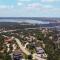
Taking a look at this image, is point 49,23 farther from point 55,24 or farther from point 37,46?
point 37,46

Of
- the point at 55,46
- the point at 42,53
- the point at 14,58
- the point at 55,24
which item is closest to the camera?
the point at 14,58

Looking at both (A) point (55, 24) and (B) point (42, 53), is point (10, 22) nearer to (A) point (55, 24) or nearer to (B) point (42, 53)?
(A) point (55, 24)

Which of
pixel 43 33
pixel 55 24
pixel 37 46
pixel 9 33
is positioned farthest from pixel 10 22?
pixel 37 46

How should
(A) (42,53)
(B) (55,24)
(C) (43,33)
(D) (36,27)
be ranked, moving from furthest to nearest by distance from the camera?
(D) (36,27) → (C) (43,33) → (B) (55,24) → (A) (42,53)

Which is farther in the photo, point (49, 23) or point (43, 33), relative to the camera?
point (43, 33)

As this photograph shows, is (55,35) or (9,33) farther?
(9,33)

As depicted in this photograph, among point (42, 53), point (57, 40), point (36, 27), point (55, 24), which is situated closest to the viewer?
point (42, 53)

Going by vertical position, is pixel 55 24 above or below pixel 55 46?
above

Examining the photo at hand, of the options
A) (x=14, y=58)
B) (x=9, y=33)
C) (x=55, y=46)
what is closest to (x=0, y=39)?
(x=9, y=33)

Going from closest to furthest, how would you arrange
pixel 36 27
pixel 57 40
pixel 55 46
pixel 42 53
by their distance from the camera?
pixel 42 53
pixel 55 46
pixel 57 40
pixel 36 27
